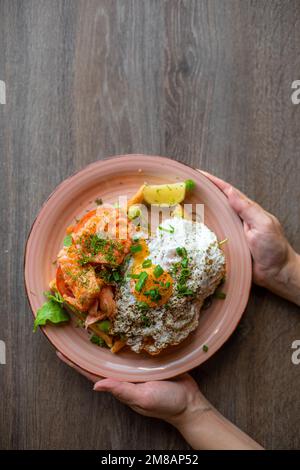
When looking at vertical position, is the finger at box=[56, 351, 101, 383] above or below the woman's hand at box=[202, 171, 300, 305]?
below

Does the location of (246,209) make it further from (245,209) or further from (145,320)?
(145,320)

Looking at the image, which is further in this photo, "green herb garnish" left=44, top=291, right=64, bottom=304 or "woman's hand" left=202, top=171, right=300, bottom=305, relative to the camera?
"woman's hand" left=202, top=171, right=300, bottom=305

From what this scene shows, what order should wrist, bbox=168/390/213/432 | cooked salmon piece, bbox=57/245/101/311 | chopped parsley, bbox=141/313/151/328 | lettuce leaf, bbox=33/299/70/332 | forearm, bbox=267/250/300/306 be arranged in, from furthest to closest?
forearm, bbox=267/250/300/306 → wrist, bbox=168/390/213/432 → lettuce leaf, bbox=33/299/70/332 → chopped parsley, bbox=141/313/151/328 → cooked salmon piece, bbox=57/245/101/311

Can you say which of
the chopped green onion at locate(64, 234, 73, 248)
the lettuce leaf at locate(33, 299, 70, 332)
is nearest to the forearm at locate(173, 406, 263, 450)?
the lettuce leaf at locate(33, 299, 70, 332)

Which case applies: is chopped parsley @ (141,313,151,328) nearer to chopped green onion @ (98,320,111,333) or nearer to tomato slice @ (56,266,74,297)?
chopped green onion @ (98,320,111,333)

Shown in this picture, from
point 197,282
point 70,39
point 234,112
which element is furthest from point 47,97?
point 197,282

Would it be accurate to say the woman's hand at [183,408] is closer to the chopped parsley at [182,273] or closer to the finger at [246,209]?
the chopped parsley at [182,273]

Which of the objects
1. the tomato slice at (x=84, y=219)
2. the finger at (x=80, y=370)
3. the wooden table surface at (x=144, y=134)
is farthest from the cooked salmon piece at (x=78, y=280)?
the wooden table surface at (x=144, y=134)
